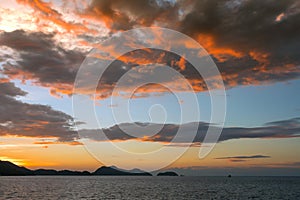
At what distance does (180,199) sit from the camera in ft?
338

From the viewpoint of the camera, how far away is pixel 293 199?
375ft

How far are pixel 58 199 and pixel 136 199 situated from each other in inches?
971

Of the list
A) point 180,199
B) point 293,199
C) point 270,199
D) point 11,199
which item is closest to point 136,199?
point 180,199

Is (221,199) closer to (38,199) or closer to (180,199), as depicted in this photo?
(180,199)

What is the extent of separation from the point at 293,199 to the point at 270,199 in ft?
31.8

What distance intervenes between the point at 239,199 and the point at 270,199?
505 inches

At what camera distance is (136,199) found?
100688 millimetres

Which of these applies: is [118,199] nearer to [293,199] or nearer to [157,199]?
[157,199]

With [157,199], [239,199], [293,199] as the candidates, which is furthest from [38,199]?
[293,199]

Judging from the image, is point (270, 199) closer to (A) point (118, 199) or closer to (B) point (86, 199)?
(A) point (118, 199)

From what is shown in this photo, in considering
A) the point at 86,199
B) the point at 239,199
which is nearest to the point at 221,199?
the point at 239,199

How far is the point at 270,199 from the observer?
366 ft

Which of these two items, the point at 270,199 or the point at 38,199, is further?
the point at 270,199

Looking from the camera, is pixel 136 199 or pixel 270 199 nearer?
pixel 136 199
